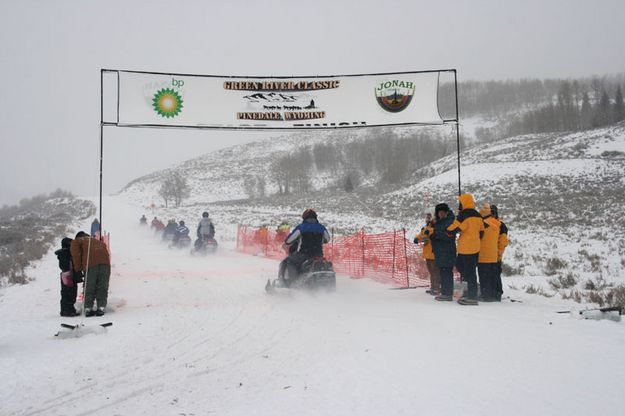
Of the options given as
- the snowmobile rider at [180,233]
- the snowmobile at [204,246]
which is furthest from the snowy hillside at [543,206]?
the snowmobile at [204,246]

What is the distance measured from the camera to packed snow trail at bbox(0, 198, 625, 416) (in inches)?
160

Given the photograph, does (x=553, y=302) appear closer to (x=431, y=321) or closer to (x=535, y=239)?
(x=431, y=321)

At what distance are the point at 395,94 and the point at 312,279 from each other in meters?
5.02

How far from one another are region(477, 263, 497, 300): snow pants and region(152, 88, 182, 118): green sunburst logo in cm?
760

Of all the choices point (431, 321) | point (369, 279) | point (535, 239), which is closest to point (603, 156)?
point (535, 239)

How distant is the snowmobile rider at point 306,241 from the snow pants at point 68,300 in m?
4.24

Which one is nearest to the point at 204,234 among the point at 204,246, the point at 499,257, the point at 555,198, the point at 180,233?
the point at 204,246

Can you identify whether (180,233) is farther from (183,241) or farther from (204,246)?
(204,246)

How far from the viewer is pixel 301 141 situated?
178750 millimetres

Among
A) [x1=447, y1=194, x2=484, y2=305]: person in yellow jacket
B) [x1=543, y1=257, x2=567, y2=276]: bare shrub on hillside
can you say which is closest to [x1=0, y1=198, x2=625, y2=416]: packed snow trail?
[x1=447, y1=194, x2=484, y2=305]: person in yellow jacket

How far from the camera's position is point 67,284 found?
8.65 metres

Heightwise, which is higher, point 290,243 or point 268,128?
point 268,128

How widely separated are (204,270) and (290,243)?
5618mm

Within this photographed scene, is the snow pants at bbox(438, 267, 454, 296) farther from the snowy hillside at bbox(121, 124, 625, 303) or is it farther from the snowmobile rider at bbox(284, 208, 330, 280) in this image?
the snowmobile rider at bbox(284, 208, 330, 280)
